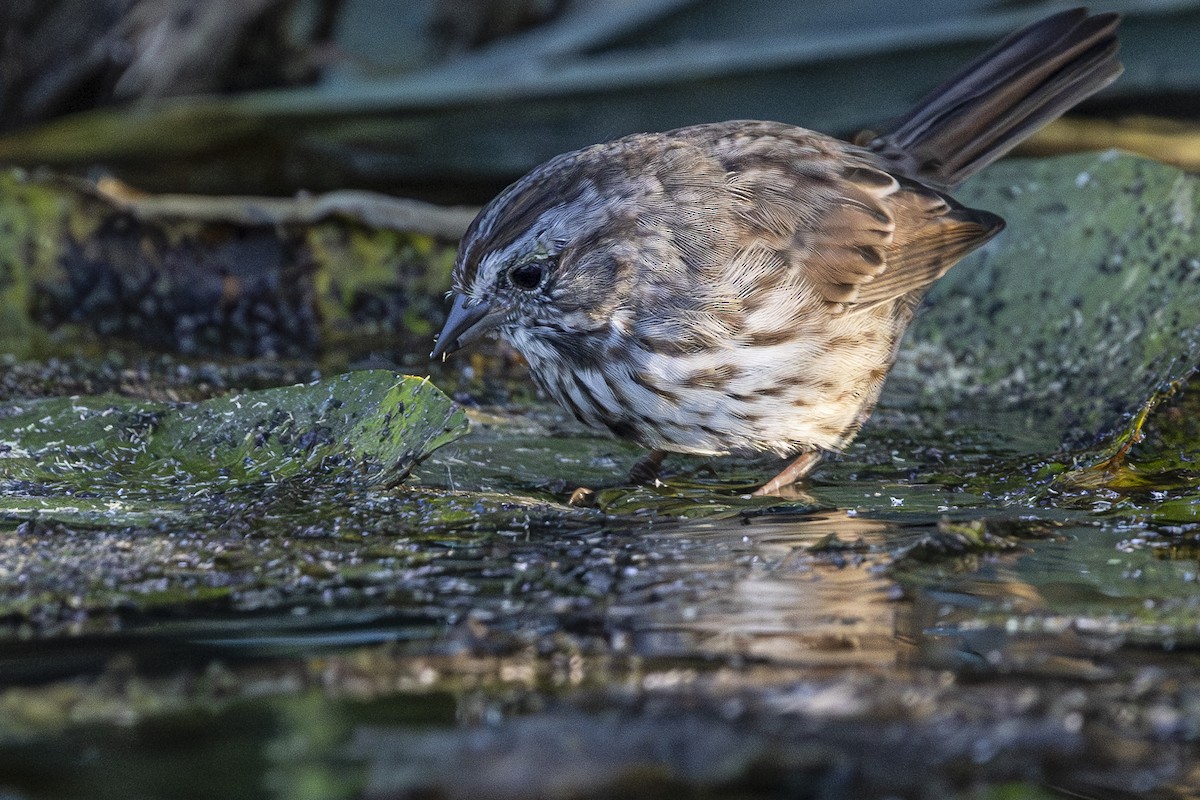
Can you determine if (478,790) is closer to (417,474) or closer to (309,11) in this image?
(417,474)

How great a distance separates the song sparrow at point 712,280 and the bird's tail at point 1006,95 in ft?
0.99

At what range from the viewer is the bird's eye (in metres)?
3.55

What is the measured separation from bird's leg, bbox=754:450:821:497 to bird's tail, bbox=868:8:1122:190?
111 cm

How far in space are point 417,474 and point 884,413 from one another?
1470 mm

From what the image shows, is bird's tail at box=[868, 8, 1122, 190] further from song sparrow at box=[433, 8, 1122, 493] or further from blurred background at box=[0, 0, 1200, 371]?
blurred background at box=[0, 0, 1200, 371]

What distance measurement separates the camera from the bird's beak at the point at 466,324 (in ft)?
11.8

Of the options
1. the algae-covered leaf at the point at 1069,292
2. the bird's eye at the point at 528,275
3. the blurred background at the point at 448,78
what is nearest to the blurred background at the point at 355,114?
the blurred background at the point at 448,78

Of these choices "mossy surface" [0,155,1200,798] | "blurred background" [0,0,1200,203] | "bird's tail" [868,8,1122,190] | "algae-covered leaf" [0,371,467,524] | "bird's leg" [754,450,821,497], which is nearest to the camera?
"mossy surface" [0,155,1200,798]

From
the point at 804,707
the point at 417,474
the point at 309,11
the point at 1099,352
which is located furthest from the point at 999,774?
the point at 309,11

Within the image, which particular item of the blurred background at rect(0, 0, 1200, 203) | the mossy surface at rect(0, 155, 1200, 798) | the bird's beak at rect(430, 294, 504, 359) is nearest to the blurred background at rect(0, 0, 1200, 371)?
the blurred background at rect(0, 0, 1200, 203)

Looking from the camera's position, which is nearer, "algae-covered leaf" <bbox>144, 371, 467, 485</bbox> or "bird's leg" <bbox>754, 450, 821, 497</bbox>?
"algae-covered leaf" <bbox>144, 371, 467, 485</bbox>

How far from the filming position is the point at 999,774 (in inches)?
75.2

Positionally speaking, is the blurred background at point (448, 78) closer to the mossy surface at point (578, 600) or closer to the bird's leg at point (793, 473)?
the mossy surface at point (578, 600)

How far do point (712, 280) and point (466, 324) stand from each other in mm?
623
